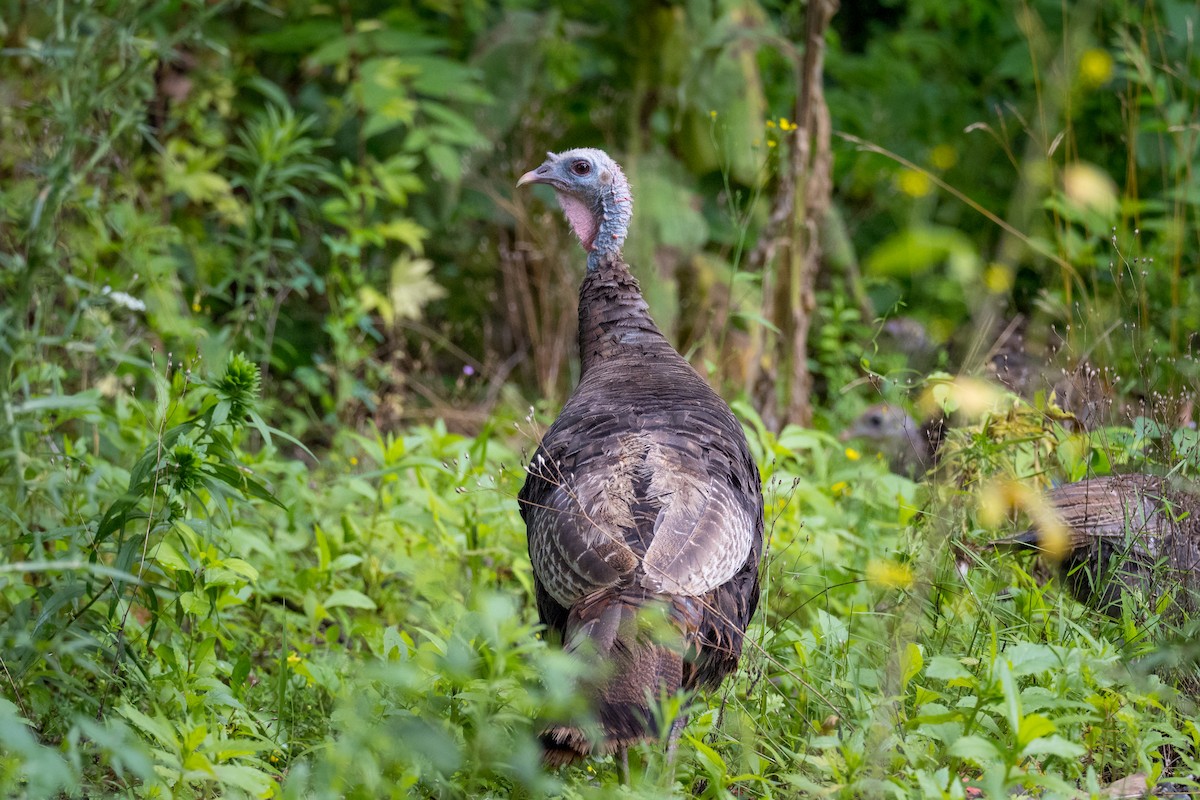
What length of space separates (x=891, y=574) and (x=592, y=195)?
1847 mm

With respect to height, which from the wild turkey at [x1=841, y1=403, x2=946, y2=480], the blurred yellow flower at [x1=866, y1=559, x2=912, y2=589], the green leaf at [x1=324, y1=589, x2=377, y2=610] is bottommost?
the wild turkey at [x1=841, y1=403, x2=946, y2=480]

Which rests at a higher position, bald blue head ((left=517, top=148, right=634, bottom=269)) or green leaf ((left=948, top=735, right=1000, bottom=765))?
bald blue head ((left=517, top=148, right=634, bottom=269))

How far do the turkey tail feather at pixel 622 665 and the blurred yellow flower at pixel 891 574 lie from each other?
69 centimetres

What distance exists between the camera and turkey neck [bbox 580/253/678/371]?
3984mm

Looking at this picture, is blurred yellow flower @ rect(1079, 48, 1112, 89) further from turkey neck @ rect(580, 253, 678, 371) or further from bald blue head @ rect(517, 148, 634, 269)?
turkey neck @ rect(580, 253, 678, 371)

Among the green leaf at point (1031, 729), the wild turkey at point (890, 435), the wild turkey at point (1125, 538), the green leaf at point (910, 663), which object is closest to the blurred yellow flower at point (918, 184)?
the wild turkey at point (890, 435)

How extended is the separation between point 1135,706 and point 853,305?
4.26 meters

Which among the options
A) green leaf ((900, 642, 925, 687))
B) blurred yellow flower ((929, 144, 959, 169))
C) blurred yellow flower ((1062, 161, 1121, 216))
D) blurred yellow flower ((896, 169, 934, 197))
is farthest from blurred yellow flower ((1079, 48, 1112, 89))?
green leaf ((900, 642, 925, 687))

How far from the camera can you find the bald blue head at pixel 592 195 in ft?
13.9

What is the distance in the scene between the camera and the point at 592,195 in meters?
4.32

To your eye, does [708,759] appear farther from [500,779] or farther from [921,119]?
[921,119]

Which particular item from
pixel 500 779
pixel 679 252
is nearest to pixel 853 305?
pixel 679 252

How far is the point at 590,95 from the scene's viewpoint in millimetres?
7191

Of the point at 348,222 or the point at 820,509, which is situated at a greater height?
the point at 348,222
